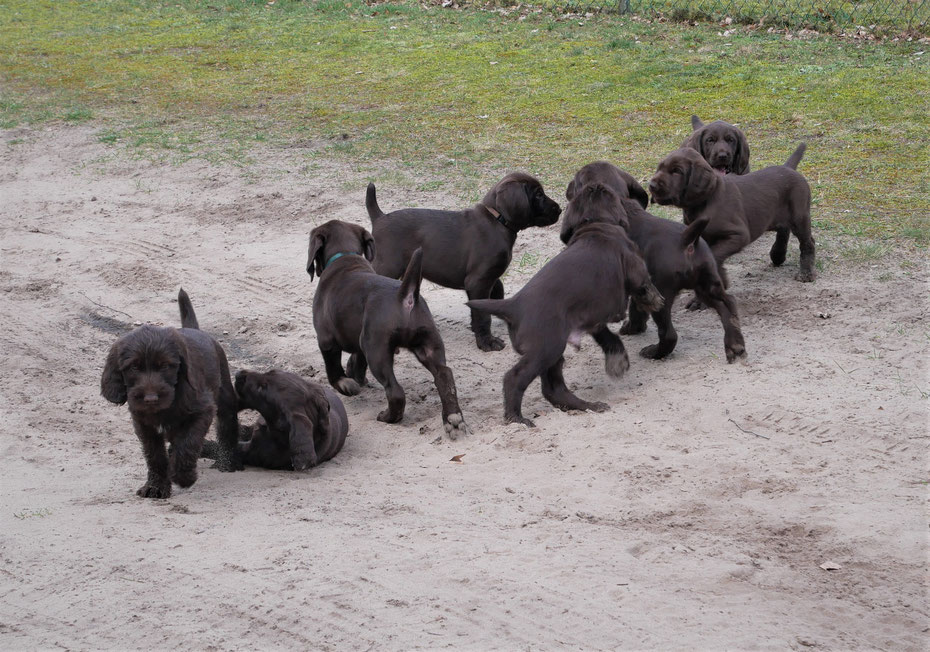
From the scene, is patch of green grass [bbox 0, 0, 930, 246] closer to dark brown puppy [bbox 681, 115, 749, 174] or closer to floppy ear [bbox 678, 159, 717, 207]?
dark brown puppy [bbox 681, 115, 749, 174]

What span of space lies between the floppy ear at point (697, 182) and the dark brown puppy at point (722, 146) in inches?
40.4

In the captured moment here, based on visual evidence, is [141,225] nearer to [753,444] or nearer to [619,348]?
[619,348]

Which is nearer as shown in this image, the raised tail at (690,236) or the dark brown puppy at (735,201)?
the raised tail at (690,236)

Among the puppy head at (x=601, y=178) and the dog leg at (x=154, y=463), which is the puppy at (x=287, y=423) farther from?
the puppy head at (x=601, y=178)

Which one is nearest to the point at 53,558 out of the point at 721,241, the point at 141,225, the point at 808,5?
the point at 721,241

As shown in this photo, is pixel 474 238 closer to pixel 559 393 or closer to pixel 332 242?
pixel 332 242

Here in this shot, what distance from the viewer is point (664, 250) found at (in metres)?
7.38

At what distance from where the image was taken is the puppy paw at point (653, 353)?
7.57m

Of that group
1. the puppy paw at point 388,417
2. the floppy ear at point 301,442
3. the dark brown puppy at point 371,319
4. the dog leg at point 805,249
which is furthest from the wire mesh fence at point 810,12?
the floppy ear at point 301,442

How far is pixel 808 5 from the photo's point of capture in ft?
54.9

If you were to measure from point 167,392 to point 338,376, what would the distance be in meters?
2.26

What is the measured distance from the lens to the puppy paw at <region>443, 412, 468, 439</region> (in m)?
6.72

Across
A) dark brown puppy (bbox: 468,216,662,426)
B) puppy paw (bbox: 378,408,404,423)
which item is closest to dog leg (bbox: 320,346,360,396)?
puppy paw (bbox: 378,408,404,423)

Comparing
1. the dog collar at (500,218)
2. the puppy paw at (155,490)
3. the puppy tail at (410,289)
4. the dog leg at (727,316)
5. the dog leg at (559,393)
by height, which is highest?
the dog collar at (500,218)
